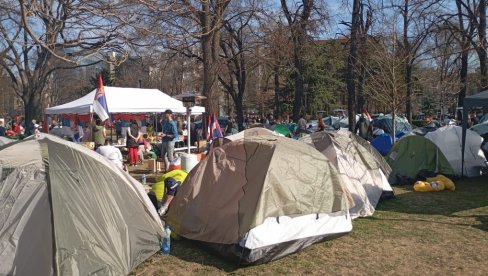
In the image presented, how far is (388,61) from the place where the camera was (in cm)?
1468

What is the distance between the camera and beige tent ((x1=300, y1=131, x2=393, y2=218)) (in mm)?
7770

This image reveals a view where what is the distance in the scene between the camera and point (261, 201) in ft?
18.4

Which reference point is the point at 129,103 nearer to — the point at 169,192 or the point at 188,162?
the point at 188,162

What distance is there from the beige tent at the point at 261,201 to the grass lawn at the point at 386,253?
0.18 m

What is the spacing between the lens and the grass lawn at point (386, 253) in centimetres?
539

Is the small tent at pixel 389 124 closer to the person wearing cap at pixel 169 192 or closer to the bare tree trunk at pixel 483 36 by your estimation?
the bare tree trunk at pixel 483 36

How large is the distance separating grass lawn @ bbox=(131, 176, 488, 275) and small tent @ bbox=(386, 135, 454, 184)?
3.01 m

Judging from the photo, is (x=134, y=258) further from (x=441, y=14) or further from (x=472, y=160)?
(x=441, y=14)

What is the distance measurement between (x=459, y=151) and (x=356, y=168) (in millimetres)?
4715

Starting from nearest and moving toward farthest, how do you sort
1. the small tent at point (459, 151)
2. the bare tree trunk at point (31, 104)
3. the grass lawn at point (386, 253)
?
the grass lawn at point (386, 253)
the small tent at point (459, 151)
the bare tree trunk at point (31, 104)

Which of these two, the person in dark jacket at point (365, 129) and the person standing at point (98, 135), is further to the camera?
the person in dark jacket at point (365, 129)

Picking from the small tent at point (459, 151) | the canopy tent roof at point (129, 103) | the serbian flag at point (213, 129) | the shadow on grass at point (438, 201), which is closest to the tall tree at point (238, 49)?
the canopy tent roof at point (129, 103)

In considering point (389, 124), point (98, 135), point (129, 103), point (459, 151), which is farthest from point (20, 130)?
point (459, 151)

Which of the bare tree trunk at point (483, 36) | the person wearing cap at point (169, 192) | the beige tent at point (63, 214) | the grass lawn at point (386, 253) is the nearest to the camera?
the beige tent at point (63, 214)
